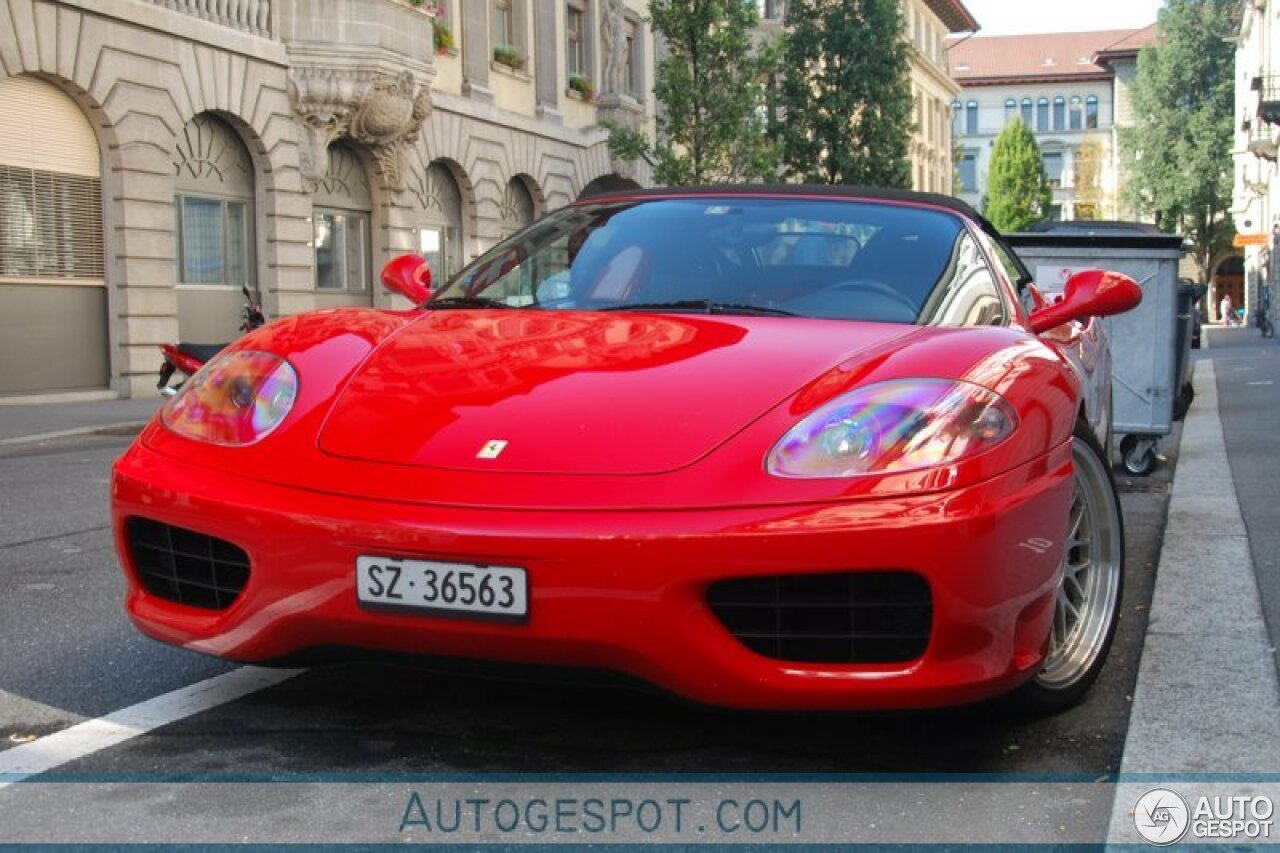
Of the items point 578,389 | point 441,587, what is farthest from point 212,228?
point 441,587

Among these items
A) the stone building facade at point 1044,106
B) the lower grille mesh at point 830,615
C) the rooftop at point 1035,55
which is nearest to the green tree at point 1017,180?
the stone building facade at point 1044,106

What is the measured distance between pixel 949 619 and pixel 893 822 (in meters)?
0.37

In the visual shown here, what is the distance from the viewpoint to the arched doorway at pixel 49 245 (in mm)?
17234

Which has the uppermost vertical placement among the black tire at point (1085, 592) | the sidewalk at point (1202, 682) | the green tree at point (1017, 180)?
the green tree at point (1017, 180)

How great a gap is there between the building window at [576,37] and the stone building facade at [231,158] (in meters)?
1.84

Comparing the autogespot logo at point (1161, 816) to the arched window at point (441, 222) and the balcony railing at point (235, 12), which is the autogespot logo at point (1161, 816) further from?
the arched window at point (441, 222)

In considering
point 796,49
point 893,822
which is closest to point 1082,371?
point 893,822

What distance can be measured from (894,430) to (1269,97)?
155 feet

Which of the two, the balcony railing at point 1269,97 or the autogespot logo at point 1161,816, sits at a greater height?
the balcony railing at point 1269,97

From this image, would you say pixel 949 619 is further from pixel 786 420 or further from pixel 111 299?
pixel 111 299

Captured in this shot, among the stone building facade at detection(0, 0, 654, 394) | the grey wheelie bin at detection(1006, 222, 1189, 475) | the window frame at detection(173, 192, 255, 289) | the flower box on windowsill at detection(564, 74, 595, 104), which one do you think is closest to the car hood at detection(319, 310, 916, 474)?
the grey wheelie bin at detection(1006, 222, 1189, 475)

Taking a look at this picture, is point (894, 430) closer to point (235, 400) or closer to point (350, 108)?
point (235, 400)

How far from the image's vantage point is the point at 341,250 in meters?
24.1

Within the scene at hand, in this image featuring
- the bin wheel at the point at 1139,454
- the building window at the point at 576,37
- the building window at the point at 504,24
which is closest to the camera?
the bin wheel at the point at 1139,454
